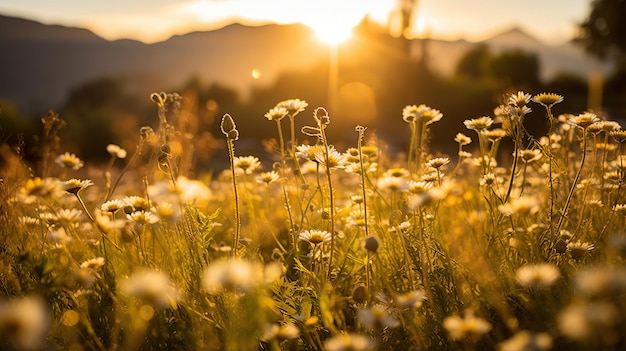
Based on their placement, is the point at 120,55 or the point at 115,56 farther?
the point at 120,55

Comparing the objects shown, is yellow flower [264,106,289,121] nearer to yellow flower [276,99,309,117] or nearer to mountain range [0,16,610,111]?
yellow flower [276,99,309,117]

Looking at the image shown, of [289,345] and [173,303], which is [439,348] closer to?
[289,345]

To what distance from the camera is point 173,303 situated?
177 centimetres

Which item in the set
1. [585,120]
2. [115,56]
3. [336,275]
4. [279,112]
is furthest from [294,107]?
[115,56]

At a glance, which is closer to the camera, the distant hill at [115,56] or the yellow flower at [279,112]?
the yellow flower at [279,112]

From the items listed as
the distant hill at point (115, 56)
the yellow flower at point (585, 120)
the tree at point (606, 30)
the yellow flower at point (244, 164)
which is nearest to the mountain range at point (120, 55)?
the distant hill at point (115, 56)

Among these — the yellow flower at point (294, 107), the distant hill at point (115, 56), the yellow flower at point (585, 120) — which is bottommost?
the distant hill at point (115, 56)

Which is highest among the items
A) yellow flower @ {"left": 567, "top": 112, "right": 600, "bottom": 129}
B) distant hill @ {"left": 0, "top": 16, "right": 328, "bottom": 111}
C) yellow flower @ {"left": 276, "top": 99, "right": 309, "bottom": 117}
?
yellow flower @ {"left": 276, "top": 99, "right": 309, "bottom": 117}

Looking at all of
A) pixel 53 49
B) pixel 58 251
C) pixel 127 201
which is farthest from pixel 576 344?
pixel 53 49

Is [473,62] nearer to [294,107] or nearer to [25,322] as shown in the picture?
[294,107]

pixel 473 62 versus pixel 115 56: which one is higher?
pixel 473 62

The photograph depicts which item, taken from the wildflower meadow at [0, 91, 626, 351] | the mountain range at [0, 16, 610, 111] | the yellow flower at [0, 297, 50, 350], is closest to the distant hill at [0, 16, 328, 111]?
the mountain range at [0, 16, 610, 111]

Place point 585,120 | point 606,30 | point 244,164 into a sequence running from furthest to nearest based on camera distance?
point 606,30 → point 244,164 → point 585,120

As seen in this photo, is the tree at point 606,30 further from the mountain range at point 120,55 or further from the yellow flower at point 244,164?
the mountain range at point 120,55
